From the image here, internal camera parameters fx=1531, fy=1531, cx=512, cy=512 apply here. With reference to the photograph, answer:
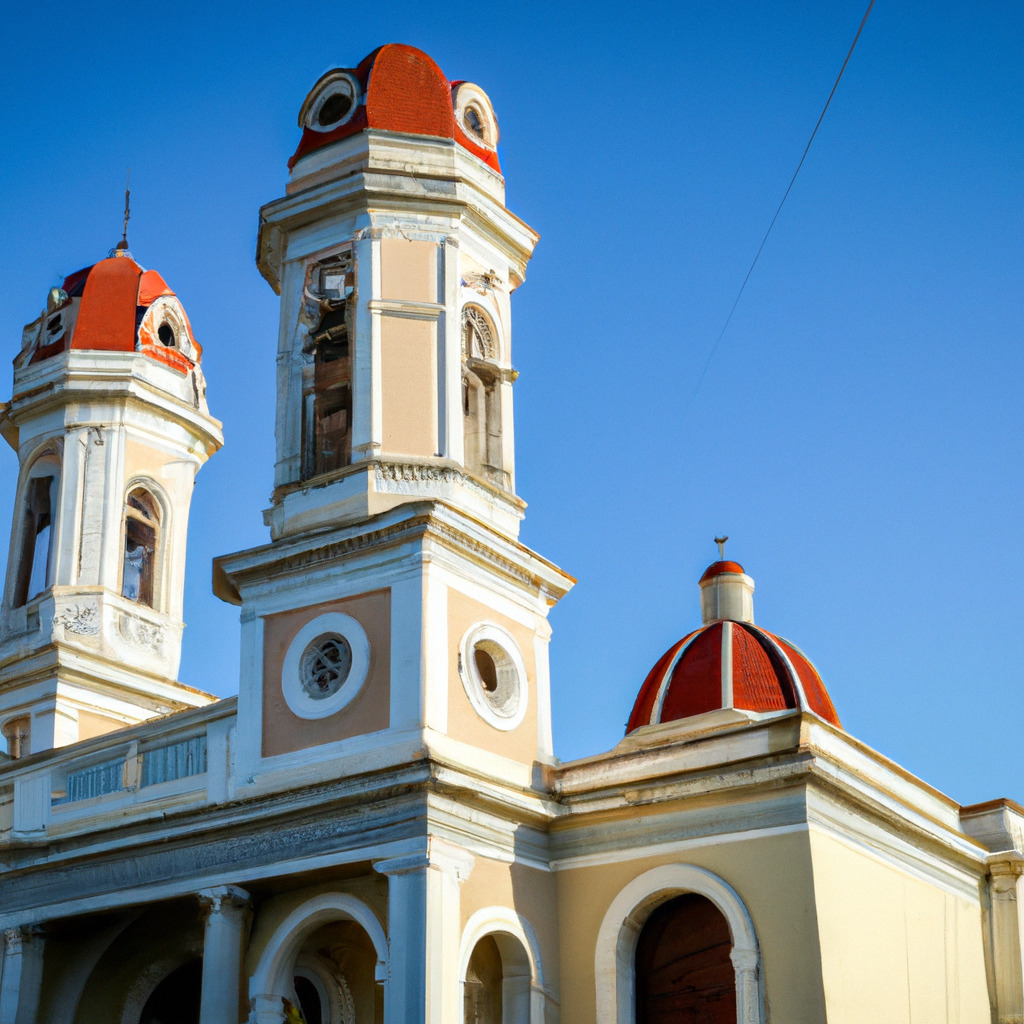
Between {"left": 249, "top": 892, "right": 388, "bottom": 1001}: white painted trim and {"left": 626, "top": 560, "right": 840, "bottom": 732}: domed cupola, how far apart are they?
278 inches

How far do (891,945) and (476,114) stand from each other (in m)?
10.7

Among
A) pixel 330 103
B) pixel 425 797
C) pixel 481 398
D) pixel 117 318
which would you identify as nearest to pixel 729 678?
pixel 481 398

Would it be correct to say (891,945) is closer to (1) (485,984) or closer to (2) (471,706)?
(1) (485,984)

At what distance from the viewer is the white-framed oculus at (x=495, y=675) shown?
15570 millimetres

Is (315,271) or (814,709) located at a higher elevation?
(315,271)

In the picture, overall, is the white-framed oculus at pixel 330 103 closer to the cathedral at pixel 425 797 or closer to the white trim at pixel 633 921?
the cathedral at pixel 425 797

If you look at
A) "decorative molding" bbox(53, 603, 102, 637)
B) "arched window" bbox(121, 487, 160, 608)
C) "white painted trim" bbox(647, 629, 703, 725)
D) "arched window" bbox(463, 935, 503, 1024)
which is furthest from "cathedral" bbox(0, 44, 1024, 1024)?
"arched window" bbox(121, 487, 160, 608)

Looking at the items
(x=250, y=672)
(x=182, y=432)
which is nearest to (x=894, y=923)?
(x=250, y=672)

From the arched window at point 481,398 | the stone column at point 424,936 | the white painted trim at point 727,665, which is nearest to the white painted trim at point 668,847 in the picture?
the stone column at point 424,936

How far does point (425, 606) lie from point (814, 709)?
8.01 metres

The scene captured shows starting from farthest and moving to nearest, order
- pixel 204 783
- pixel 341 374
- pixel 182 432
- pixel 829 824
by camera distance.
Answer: pixel 182 432 → pixel 341 374 → pixel 204 783 → pixel 829 824

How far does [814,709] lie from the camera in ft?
69.1

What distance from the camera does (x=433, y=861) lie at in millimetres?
14047

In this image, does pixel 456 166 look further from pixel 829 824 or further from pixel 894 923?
pixel 894 923
